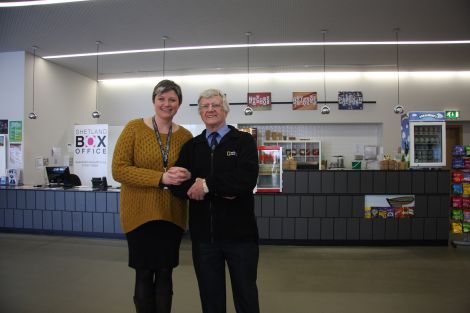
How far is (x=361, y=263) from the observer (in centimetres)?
445

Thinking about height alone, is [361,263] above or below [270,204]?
below

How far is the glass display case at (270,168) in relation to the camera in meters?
5.36

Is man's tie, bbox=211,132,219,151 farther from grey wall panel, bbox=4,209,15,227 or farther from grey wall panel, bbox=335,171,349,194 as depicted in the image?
grey wall panel, bbox=4,209,15,227

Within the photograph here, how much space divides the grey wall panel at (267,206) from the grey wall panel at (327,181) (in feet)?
2.88

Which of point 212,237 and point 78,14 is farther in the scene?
point 78,14

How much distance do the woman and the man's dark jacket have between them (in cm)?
12

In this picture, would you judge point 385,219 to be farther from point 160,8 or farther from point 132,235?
point 160,8

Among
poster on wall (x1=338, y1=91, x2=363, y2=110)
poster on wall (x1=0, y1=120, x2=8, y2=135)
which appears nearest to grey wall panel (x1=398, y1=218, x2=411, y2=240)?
poster on wall (x1=338, y1=91, x2=363, y2=110)

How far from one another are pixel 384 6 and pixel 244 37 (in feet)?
8.69

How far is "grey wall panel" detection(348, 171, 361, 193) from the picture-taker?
17.8 ft

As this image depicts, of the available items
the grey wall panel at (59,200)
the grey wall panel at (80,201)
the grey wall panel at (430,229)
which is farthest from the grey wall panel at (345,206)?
the grey wall panel at (59,200)

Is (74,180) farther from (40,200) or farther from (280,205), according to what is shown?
(280,205)

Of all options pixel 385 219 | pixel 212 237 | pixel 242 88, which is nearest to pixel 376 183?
pixel 385 219

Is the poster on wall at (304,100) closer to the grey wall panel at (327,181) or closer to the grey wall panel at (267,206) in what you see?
the grey wall panel at (327,181)
